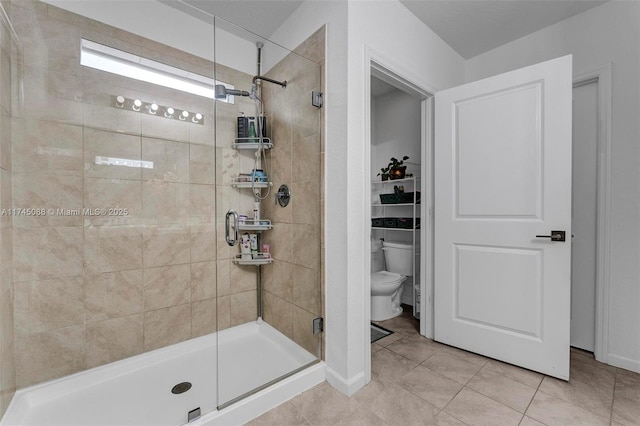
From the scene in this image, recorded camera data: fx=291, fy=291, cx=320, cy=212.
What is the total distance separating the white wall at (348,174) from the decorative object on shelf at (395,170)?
1351 millimetres

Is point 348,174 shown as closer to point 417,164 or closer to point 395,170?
point 395,170

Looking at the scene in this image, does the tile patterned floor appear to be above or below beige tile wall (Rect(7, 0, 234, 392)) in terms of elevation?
below

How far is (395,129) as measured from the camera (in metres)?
3.35

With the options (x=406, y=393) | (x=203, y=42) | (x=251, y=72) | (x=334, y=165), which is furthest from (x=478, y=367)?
(x=203, y=42)

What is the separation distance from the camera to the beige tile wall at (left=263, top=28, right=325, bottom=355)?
1875 mm

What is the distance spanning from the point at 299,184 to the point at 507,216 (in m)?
1.42

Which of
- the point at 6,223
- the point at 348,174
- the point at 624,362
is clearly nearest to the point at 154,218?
the point at 6,223

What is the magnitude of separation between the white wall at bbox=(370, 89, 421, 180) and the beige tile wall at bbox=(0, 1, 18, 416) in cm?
303

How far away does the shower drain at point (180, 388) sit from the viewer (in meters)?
1.64

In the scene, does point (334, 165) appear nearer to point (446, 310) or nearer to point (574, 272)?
point (446, 310)

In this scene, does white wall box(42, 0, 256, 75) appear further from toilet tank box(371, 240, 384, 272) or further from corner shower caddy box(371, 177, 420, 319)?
toilet tank box(371, 240, 384, 272)

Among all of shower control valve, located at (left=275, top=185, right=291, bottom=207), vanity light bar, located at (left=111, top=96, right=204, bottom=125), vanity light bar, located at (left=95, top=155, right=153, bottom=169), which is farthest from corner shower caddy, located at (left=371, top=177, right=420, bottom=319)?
vanity light bar, located at (left=95, top=155, right=153, bottom=169)

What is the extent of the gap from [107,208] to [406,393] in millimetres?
2096

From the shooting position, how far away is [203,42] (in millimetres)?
2021
